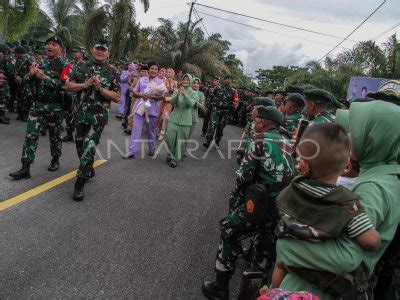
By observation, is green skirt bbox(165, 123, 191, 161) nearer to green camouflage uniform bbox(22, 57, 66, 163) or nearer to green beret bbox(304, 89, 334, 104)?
green camouflage uniform bbox(22, 57, 66, 163)

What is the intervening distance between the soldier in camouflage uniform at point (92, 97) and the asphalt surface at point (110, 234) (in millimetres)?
632

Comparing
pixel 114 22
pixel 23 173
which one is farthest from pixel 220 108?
pixel 114 22

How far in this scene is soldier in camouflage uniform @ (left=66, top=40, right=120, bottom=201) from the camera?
15.3 ft

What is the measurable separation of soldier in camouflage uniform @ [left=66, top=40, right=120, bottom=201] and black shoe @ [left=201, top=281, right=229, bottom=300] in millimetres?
2299

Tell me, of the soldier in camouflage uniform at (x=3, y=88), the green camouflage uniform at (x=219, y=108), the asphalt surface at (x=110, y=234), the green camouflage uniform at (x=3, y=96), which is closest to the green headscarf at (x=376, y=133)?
the asphalt surface at (x=110, y=234)

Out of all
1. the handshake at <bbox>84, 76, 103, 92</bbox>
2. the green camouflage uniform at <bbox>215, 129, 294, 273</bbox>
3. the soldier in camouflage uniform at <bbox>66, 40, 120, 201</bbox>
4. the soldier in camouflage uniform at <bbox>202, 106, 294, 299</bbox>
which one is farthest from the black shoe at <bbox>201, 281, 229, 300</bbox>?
the handshake at <bbox>84, 76, 103, 92</bbox>

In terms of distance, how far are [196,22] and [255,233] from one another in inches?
920

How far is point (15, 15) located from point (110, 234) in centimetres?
1511

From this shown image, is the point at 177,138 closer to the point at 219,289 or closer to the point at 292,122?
the point at 292,122

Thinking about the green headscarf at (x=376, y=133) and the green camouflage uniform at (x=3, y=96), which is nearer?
the green headscarf at (x=376, y=133)

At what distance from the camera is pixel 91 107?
15.6 ft

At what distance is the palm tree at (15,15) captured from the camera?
14930mm

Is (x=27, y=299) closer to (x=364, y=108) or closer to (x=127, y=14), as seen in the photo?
(x=364, y=108)

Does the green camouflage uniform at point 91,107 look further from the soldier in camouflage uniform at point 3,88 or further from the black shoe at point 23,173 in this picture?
the soldier in camouflage uniform at point 3,88
